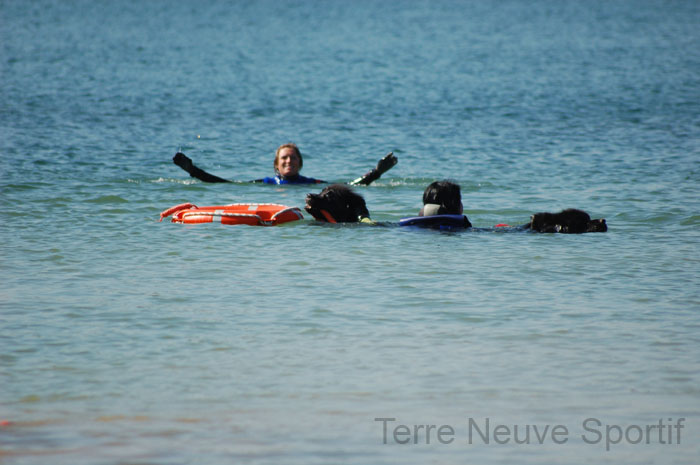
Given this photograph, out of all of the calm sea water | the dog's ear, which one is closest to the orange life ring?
the calm sea water

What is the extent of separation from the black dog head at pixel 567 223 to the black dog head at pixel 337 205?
2.06m

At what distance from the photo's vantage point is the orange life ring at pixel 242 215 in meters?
11.6

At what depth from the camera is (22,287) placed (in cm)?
851

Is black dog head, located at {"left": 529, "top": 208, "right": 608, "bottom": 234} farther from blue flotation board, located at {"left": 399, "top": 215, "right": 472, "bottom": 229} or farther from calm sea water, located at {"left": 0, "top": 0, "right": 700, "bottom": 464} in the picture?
blue flotation board, located at {"left": 399, "top": 215, "right": 472, "bottom": 229}

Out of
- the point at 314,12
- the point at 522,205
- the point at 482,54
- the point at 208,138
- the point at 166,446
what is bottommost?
the point at 166,446

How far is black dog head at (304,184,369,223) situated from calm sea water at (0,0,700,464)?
A: 16 cm

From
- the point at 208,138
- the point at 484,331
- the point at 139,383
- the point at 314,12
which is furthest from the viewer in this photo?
the point at 314,12

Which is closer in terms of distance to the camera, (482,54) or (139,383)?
(139,383)

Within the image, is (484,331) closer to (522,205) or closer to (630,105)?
(522,205)

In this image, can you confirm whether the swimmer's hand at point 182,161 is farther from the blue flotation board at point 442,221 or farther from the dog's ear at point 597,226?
the dog's ear at point 597,226

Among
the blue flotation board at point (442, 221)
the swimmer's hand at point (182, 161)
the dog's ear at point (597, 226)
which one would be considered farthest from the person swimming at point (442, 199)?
the swimmer's hand at point (182, 161)

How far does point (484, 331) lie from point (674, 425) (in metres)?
2.02

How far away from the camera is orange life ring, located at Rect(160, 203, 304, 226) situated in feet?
38.1

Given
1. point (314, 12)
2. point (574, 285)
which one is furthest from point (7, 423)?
point (314, 12)
